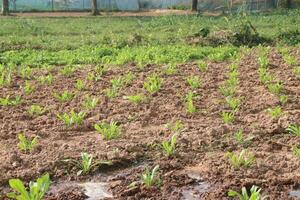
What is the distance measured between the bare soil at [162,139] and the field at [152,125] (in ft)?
0.04

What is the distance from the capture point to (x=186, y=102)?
8406 mm

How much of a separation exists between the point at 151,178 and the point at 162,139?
1.40 meters

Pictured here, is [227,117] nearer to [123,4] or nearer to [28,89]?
[28,89]

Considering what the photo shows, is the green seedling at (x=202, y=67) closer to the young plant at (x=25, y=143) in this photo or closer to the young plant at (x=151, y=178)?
the young plant at (x=25, y=143)

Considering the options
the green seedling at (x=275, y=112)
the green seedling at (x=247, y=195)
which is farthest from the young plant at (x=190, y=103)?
the green seedling at (x=247, y=195)

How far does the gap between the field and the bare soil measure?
13 millimetres

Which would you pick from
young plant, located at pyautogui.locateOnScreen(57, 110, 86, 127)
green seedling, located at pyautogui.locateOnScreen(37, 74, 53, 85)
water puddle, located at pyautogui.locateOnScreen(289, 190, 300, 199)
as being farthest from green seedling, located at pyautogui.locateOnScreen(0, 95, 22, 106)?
water puddle, located at pyautogui.locateOnScreen(289, 190, 300, 199)

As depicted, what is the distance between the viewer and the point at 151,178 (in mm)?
5145

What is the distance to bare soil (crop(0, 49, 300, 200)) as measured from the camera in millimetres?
5285

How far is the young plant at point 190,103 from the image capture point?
25.4 ft

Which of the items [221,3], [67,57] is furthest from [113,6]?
[67,57]

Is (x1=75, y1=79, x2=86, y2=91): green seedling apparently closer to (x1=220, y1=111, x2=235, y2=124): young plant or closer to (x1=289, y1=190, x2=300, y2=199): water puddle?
(x1=220, y1=111, x2=235, y2=124): young plant

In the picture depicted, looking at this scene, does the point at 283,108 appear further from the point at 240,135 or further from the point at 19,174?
the point at 19,174

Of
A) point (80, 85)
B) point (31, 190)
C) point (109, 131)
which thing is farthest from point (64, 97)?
point (31, 190)
